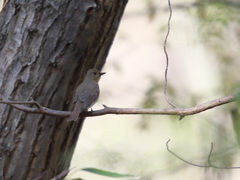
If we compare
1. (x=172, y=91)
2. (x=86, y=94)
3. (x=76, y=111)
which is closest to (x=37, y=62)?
(x=76, y=111)

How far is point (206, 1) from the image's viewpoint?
4.76 meters

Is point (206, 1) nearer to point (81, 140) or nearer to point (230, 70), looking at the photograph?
point (230, 70)

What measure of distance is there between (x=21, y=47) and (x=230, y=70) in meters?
3.06

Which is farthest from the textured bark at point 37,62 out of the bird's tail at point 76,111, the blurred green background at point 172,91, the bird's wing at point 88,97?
the blurred green background at point 172,91

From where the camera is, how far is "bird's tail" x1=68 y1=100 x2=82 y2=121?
102 inches

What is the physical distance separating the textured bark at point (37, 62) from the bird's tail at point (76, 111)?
0.43 ft

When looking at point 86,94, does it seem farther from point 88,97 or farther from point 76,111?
point 76,111

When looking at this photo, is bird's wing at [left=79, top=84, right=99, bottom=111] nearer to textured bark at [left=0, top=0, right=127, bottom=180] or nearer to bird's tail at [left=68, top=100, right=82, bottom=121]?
bird's tail at [left=68, top=100, right=82, bottom=121]

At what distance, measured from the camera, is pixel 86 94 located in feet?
10.7

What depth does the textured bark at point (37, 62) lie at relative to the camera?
2719 mm

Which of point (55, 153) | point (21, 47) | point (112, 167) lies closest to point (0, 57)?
point (21, 47)

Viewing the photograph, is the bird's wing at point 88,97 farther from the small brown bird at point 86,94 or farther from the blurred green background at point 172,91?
the blurred green background at point 172,91

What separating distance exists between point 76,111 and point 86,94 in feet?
1.97

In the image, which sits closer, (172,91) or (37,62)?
(37,62)
